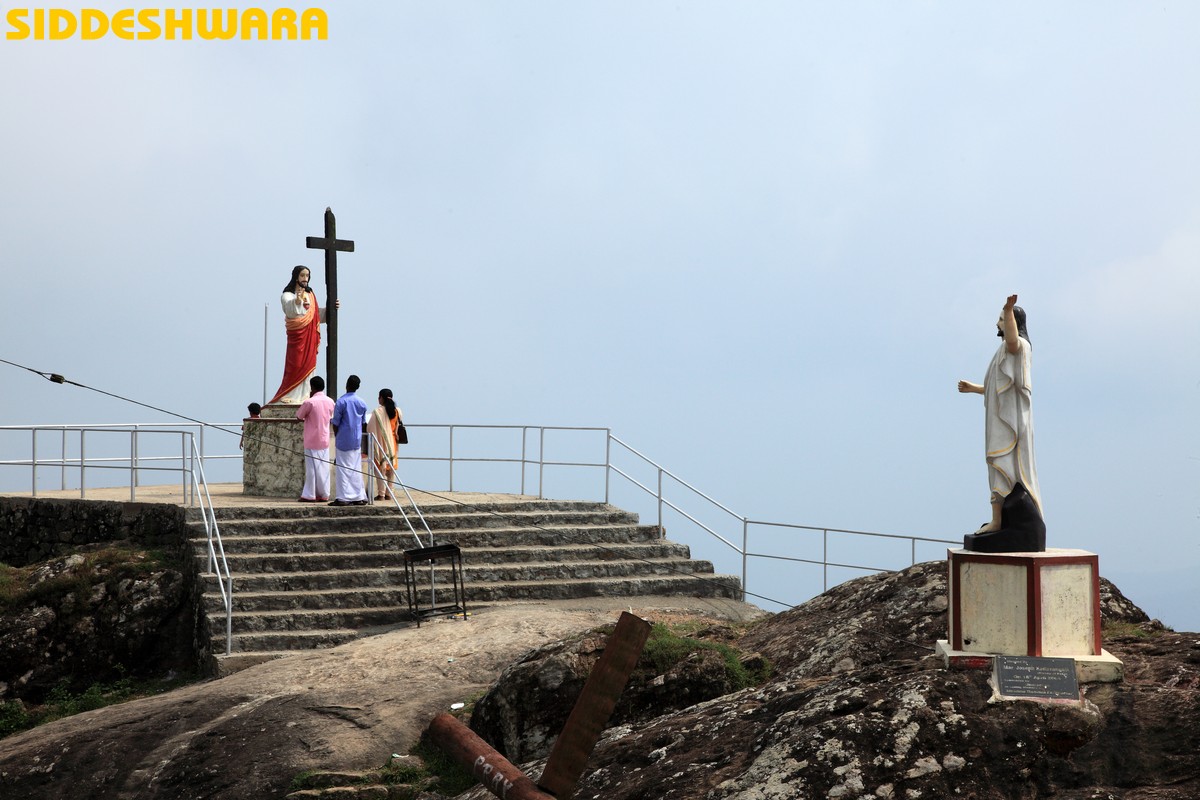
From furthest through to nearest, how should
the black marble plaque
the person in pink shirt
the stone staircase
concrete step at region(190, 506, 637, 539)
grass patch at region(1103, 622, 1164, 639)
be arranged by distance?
the person in pink shirt → concrete step at region(190, 506, 637, 539) → the stone staircase → grass patch at region(1103, 622, 1164, 639) → the black marble plaque

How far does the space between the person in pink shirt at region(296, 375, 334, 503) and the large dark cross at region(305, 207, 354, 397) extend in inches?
59.7

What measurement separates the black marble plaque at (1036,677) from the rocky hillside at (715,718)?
0.46ft

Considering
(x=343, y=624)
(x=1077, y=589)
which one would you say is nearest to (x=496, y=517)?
(x=343, y=624)

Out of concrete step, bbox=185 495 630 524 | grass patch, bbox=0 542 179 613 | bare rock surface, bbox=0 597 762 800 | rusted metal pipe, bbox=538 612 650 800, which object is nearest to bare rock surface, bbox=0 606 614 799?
bare rock surface, bbox=0 597 762 800

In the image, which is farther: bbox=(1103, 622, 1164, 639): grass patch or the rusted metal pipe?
bbox=(1103, 622, 1164, 639): grass patch

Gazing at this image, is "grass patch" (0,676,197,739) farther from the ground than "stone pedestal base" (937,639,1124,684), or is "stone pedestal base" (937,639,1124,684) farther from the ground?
"stone pedestal base" (937,639,1124,684)

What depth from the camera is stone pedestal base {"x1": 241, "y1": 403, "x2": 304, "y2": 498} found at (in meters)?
17.1

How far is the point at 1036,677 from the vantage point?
7.55 metres

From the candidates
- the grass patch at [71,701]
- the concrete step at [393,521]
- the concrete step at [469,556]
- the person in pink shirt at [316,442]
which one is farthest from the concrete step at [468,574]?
the person in pink shirt at [316,442]

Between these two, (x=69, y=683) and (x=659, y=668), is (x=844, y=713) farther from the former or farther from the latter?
(x=69, y=683)

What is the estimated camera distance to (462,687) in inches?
435

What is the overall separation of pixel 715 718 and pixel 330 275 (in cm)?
1190

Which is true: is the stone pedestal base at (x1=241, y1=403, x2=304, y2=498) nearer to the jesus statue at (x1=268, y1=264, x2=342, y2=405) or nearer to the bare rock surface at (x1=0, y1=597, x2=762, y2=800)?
the jesus statue at (x1=268, y1=264, x2=342, y2=405)

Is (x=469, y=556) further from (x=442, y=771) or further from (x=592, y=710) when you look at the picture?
(x=592, y=710)
